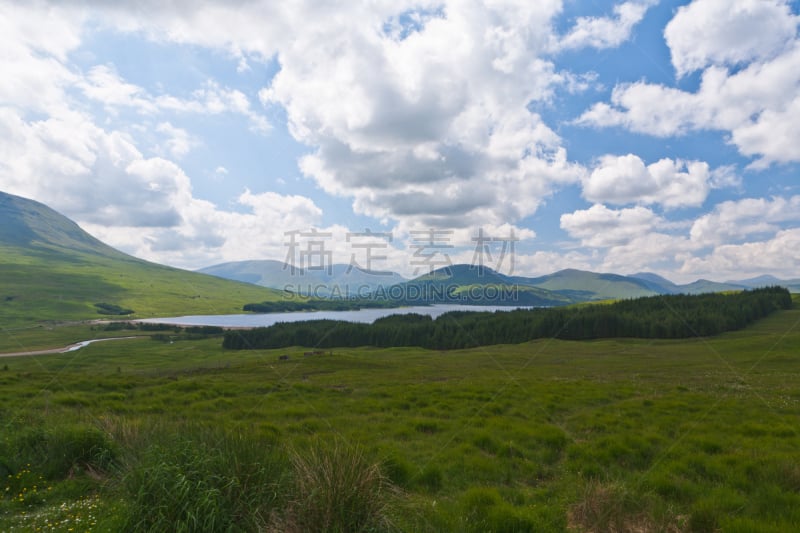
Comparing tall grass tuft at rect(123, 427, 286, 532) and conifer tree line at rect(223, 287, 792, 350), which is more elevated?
tall grass tuft at rect(123, 427, 286, 532)

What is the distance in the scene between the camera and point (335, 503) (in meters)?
6.08

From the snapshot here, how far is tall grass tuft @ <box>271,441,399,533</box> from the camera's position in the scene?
594cm

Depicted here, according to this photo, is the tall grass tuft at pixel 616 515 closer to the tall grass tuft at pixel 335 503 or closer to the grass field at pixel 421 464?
the grass field at pixel 421 464

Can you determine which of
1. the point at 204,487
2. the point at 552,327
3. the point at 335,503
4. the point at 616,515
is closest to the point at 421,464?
the point at 616,515

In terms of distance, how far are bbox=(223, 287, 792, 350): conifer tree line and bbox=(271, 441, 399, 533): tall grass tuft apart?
11286cm

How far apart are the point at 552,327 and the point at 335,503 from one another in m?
123

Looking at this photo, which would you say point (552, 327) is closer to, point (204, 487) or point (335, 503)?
point (335, 503)

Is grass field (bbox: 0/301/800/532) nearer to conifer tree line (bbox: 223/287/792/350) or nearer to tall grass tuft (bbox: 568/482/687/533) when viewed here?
tall grass tuft (bbox: 568/482/687/533)

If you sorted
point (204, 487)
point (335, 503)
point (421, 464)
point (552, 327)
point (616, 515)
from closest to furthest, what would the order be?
point (335, 503)
point (204, 487)
point (616, 515)
point (421, 464)
point (552, 327)

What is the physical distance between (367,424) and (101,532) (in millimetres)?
11411

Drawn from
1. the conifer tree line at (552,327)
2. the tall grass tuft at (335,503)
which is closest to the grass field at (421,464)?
the tall grass tuft at (335,503)

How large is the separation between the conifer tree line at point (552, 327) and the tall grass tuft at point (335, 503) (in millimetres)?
112860

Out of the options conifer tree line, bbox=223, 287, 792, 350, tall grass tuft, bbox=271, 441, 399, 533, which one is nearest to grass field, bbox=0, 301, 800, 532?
tall grass tuft, bbox=271, 441, 399, 533

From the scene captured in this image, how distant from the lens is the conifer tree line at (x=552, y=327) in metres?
108
